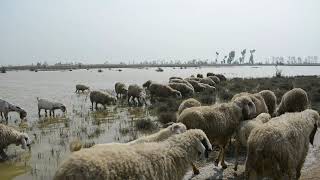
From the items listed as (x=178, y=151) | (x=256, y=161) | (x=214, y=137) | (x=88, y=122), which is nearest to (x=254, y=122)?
(x=214, y=137)

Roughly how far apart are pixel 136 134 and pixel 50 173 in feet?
16.1

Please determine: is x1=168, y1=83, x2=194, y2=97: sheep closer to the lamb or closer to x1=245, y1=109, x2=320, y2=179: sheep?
the lamb

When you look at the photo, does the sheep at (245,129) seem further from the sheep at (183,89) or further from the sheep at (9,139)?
the sheep at (183,89)

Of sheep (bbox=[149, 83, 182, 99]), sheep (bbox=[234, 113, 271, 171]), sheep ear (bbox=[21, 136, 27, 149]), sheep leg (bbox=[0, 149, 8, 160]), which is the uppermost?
sheep (bbox=[234, 113, 271, 171])

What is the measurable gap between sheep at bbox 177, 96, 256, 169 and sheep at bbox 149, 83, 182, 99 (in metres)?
16.2

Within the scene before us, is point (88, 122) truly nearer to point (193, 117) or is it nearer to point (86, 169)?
point (193, 117)

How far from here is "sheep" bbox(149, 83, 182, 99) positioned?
28031mm

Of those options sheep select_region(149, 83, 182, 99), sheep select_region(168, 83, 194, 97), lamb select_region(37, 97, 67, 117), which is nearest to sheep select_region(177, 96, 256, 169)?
lamb select_region(37, 97, 67, 117)

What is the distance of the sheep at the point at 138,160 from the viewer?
5.64 m

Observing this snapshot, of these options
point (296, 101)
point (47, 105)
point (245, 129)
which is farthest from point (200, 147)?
point (47, 105)

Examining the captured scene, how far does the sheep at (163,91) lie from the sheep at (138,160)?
20606 millimetres

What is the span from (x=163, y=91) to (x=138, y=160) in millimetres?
22105

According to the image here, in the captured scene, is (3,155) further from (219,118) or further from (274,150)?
(274,150)

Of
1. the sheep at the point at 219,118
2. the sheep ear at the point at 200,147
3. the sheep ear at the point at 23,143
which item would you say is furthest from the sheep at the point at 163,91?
the sheep ear at the point at 200,147
